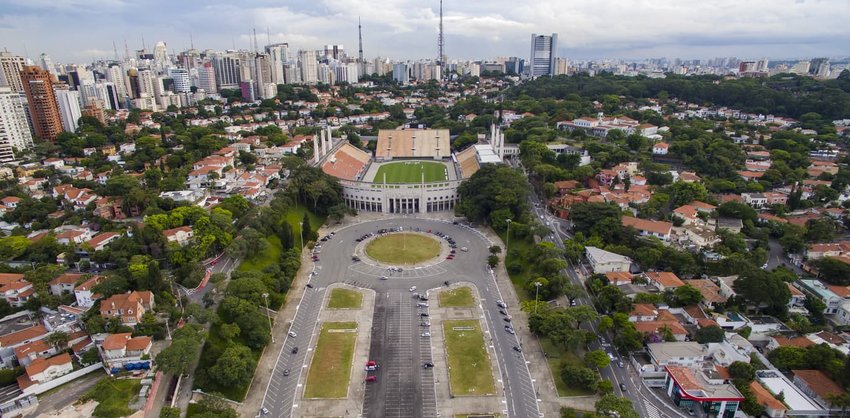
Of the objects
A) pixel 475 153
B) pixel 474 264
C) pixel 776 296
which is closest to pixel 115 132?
pixel 475 153

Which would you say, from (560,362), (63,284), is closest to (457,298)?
(560,362)

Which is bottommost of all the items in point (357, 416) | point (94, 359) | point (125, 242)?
point (357, 416)

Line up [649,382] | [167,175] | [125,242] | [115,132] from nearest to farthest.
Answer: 1. [649,382]
2. [125,242]
3. [167,175]
4. [115,132]

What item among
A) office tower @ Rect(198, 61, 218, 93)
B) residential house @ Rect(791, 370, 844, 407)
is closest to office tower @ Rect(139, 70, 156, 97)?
office tower @ Rect(198, 61, 218, 93)

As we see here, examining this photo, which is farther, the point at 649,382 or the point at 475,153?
the point at 475,153

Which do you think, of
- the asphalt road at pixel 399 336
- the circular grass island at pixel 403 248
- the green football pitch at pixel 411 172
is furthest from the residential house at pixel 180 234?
the green football pitch at pixel 411 172

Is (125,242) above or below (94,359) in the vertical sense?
above

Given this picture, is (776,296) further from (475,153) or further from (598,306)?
(475,153)

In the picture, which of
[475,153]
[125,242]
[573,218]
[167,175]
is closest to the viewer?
[125,242]
